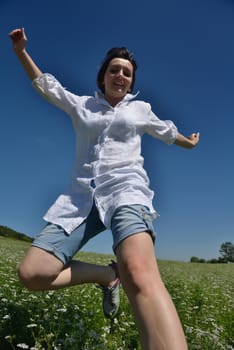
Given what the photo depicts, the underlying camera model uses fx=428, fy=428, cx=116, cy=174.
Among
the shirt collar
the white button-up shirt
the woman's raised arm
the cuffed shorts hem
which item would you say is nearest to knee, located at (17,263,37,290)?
the white button-up shirt

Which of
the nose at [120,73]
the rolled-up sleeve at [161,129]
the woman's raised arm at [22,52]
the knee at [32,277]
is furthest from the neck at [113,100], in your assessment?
the knee at [32,277]

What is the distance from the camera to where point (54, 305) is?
16.8 ft

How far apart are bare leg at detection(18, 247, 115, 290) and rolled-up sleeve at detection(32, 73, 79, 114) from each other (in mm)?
1543

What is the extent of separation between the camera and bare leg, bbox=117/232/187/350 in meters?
2.87

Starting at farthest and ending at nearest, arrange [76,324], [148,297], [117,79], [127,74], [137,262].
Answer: [127,74], [117,79], [76,324], [137,262], [148,297]

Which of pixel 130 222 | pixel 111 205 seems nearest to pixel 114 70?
pixel 111 205

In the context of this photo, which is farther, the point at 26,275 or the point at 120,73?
the point at 120,73

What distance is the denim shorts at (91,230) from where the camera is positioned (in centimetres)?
344

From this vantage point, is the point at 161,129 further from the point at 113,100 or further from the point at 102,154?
the point at 102,154

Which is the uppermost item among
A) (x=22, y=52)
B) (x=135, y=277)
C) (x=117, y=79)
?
(x=22, y=52)

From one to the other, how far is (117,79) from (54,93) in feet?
2.24

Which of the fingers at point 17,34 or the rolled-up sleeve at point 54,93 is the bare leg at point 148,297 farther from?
the fingers at point 17,34

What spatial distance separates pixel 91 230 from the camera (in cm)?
415

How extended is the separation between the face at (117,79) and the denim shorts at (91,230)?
1.28 m
